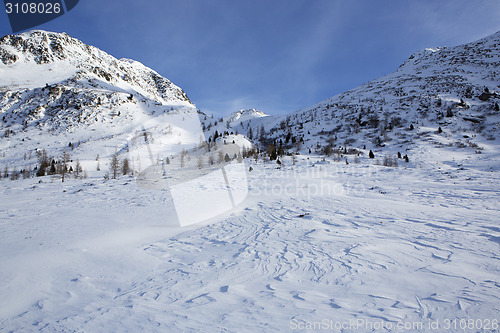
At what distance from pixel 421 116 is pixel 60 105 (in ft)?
328

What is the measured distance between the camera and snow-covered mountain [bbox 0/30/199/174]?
51.5 m

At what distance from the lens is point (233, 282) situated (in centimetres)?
419

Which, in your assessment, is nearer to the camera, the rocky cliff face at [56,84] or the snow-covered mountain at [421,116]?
the snow-covered mountain at [421,116]

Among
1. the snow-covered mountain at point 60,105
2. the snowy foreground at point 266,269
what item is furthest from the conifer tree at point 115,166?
the snow-covered mountain at point 60,105

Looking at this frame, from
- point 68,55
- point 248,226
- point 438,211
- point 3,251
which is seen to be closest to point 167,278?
point 248,226

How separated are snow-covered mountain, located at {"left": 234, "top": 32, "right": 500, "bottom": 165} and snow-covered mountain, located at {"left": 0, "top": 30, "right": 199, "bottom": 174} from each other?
37977 mm

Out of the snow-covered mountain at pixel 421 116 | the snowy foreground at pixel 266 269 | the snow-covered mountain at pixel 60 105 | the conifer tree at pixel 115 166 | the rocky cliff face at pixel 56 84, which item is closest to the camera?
the snowy foreground at pixel 266 269

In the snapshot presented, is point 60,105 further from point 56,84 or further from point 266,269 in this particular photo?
point 266,269

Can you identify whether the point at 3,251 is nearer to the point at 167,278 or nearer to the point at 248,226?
the point at 167,278

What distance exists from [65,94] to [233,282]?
93667 mm

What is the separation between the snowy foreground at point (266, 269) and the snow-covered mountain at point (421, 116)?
29945 mm

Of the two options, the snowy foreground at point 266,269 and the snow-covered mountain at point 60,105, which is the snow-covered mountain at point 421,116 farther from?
the snow-covered mountain at point 60,105

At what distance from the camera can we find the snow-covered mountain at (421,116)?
37.7 meters

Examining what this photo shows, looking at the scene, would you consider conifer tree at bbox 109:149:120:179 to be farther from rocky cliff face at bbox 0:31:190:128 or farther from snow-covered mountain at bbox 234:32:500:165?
rocky cliff face at bbox 0:31:190:128
